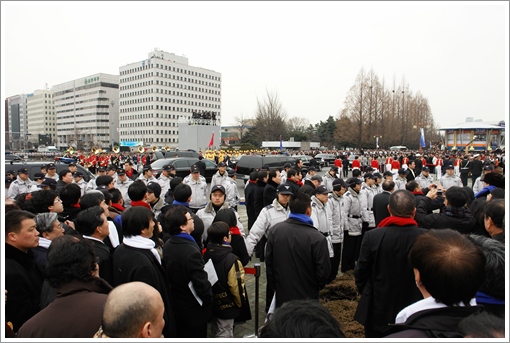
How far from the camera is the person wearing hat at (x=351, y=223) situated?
631cm

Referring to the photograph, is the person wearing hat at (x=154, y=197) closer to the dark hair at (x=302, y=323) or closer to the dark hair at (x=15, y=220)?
the dark hair at (x=15, y=220)

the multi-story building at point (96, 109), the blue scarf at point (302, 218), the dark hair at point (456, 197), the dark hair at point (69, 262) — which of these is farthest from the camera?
the multi-story building at point (96, 109)

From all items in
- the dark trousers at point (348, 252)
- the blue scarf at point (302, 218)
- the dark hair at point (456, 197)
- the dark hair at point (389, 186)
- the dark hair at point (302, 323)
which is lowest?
the dark trousers at point (348, 252)

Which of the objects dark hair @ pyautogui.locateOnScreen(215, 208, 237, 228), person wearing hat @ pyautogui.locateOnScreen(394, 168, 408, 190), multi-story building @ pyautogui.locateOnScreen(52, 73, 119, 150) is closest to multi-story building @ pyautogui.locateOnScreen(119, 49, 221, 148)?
multi-story building @ pyautogui.locateOnScreen(52, 73, 119, 150)

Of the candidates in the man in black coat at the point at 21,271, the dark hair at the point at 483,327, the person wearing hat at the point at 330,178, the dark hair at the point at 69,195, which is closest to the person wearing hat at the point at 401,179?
the person wearing hat at the point at 330,178

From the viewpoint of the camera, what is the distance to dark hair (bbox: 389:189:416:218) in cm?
313

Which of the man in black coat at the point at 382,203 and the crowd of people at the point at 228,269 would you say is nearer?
the crowd of people at the point at 228,269

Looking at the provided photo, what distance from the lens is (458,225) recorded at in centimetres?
378

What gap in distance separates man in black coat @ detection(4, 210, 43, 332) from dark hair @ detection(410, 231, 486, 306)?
2949 mm

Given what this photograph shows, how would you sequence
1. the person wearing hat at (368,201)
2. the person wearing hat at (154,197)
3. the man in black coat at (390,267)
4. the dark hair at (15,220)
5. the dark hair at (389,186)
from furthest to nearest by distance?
the person wearing hat at (368,201)
the dark hair at (389,186)
the person wearing hat at (154,197)
the man in black coat at (390,267)
the dark hair at (15,220)

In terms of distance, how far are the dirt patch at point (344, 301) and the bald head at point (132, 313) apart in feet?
10.3

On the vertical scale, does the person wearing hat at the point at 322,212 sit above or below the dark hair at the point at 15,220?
below

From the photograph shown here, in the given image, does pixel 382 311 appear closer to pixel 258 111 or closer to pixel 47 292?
pixel 47 292

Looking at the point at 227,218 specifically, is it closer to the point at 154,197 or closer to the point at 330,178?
the point at 154,197
